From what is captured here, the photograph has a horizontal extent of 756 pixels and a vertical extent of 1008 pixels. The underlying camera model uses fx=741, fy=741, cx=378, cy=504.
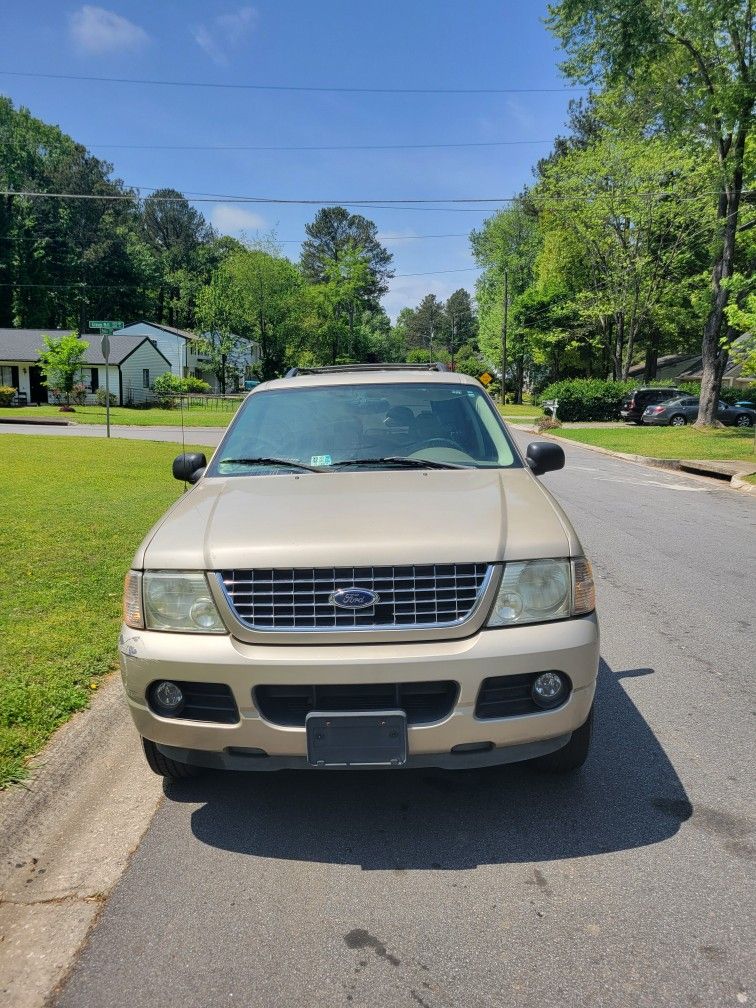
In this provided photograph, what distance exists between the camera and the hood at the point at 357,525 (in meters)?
2.75

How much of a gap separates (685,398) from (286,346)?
40.2 metres

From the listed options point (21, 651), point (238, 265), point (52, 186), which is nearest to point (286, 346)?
point (238, 265)

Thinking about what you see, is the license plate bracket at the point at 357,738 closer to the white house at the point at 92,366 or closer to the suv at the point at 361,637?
the suv at the point at 361,637

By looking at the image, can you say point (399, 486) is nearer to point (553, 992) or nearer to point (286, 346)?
point (553, 992)

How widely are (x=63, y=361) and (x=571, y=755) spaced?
144 feet

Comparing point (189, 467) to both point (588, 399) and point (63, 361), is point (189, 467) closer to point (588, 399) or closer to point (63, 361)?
point (588, 399)

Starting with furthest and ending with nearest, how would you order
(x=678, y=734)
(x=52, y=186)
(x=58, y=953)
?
(x=52, y=186) < (x=678, y=734) < (x=58, y=953)

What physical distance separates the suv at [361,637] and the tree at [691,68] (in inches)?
814

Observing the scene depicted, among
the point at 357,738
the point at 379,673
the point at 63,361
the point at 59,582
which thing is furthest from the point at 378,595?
the point at 63,361

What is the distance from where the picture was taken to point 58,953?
233 centimetres

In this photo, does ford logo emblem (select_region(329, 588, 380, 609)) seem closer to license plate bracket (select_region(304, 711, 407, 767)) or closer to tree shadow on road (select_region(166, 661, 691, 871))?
license plate bracket (select_region(304, 711, 407, 767))

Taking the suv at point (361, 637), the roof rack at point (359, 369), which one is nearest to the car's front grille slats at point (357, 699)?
the suv at point (361, 637)

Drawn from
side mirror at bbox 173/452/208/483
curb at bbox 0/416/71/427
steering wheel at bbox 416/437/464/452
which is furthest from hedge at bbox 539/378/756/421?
side mirror at bbox 173/452/208/483

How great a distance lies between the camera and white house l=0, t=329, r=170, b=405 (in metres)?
50.3
